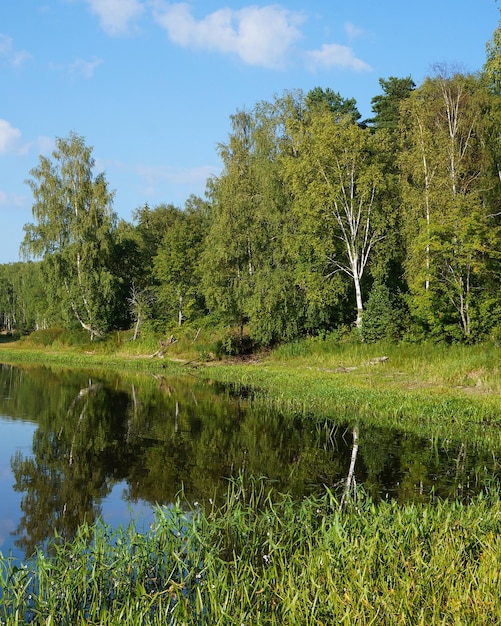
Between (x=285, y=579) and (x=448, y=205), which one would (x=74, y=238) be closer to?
(x=448, y=205)

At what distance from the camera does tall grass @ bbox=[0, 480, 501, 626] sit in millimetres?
5195

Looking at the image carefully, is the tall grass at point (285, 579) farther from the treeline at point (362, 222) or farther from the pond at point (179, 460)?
the treeline at point (362, 222)

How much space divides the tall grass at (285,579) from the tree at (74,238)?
4602cm

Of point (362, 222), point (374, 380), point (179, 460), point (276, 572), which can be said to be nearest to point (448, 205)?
point (362, 222)

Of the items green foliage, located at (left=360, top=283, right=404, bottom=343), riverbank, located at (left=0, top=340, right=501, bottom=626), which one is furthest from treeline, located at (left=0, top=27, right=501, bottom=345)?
riverbank, located at (left=0, top=340, right=501, bottom=626)

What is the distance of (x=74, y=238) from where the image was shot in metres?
52.5

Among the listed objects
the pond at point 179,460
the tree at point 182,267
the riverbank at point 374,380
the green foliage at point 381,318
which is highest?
the tree at point 182,267

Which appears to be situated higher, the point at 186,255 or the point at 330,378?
the point at 186,255

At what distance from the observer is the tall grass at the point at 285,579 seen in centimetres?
520

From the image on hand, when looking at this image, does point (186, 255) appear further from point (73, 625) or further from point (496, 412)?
point (73, 625)

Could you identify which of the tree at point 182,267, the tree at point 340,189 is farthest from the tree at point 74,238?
the tree at point 340,189

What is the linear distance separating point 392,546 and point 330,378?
1957 cm

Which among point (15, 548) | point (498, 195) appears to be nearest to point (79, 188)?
point (498, 195)

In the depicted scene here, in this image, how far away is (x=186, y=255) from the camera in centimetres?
5091
